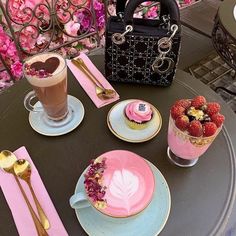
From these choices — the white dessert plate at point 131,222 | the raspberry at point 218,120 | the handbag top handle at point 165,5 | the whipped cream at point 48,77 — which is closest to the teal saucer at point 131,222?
the white dessert plate at point 131,222

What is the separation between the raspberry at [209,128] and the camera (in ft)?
2.29

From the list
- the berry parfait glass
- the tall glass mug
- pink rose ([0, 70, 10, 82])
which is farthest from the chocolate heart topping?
pink rose ([0, 70, 10, 82])

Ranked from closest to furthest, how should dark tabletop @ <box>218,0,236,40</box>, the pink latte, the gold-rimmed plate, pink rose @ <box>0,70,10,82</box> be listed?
1. the pink latte
2. the gold-rimmed plate
3. dark tabletop @ <box>218,0,236,40</box>
4. pink rose @ <box>0,70,10,82</box>

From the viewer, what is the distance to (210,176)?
0.80 metres

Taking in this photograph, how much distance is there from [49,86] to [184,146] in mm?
411

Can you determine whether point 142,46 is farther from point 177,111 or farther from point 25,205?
point 25,205

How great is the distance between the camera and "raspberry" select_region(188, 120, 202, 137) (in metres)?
0.70

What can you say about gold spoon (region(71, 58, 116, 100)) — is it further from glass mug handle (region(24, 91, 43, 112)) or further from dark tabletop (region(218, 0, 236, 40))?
dark tabletop (region(218, 0, 236, 40))

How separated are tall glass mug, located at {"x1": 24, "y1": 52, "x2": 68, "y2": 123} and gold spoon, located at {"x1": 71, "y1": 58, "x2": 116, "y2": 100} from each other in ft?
0.43

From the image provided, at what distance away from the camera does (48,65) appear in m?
0.86

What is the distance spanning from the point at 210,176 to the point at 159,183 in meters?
0.15

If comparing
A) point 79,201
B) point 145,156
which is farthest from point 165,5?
point 79,201

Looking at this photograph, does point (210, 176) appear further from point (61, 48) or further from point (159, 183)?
point (61, 48)

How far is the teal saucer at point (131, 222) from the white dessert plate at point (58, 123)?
27 cm
